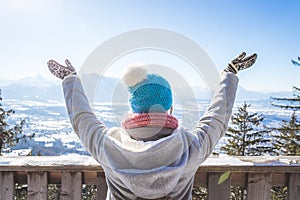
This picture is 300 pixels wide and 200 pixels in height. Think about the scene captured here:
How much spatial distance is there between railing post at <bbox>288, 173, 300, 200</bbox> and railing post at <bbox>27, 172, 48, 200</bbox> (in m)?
1.08

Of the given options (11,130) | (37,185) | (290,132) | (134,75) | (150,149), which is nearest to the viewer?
(150,149)

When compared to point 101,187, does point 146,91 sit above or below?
above

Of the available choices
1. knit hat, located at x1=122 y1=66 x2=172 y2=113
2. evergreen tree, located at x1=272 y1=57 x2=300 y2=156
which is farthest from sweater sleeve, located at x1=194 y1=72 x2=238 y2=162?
evergreen tree, located at x1=272 y1=57 x2=300 y2=156

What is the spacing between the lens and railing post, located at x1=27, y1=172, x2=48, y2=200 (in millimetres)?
1311

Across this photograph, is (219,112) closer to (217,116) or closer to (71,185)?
(217,116)

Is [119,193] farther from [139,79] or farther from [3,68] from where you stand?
[3,68]

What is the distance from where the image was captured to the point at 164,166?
0.96 metres

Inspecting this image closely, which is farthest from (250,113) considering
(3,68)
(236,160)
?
(3,68)

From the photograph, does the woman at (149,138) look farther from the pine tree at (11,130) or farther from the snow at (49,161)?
the pine tree at (11,130)

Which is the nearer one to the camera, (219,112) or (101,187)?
(219,112)

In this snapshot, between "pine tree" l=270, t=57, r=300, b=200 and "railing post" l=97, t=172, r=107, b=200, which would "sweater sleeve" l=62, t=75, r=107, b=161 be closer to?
"railing post" l=97, t=172, r=107, b=200

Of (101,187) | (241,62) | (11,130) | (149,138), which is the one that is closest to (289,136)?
(11,130)

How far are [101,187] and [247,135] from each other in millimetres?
20541

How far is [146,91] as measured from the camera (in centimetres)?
102
